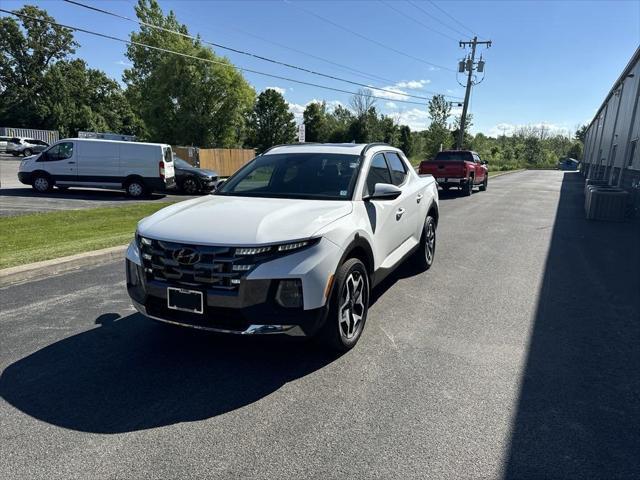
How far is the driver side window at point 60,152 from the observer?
1605 centimetres

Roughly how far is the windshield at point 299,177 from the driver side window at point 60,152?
1381cm

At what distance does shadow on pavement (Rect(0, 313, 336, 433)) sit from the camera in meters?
2.95

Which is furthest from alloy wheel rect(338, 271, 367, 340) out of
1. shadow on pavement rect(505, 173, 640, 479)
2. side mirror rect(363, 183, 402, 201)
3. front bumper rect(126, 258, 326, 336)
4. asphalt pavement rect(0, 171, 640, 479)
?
shadow on pavement rect(505, 173, 640, 479)

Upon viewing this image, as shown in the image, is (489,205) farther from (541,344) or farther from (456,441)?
Result: (456,441)

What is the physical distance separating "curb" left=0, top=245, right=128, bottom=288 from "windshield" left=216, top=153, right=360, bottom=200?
3.07 metres

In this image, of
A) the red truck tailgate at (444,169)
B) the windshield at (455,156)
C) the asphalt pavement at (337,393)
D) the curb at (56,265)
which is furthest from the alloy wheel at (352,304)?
the windshield at (455,156)

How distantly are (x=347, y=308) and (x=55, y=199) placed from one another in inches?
557

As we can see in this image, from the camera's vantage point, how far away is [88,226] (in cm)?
964

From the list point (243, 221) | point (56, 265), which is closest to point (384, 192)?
point (243, 221)

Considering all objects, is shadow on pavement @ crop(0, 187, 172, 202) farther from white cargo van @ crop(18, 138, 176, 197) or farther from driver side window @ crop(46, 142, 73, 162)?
driver side window @ crop(46, 142, 73, 162)

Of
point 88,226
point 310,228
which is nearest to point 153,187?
point 88,226

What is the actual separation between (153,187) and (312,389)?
1435 cm

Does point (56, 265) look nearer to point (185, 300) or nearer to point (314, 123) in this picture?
point (185, 300)

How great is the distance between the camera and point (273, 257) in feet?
10.5
